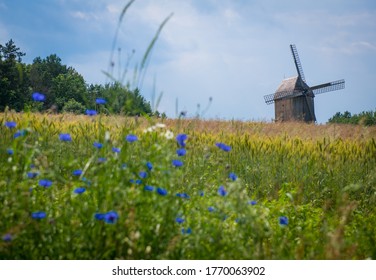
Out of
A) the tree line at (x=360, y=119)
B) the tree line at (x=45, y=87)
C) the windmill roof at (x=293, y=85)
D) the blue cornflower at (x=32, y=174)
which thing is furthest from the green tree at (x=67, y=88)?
the blue cornflower at (x=32, y=174)

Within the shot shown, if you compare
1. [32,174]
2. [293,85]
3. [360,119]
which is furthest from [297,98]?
[32,174]

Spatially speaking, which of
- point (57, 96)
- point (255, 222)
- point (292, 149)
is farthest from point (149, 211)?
point (57, 96)

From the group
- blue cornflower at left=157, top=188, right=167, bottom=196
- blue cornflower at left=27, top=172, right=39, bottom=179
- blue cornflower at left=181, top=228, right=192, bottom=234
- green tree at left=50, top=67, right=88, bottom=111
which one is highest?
green tree at left=50, top=67, right=88, bottom=111

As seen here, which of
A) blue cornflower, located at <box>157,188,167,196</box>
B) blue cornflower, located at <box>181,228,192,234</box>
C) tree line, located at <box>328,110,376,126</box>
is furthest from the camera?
tree line, located at <box>328,110,376,126</box>

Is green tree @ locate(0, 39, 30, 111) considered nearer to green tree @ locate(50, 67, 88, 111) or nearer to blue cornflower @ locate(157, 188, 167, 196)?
green tree @ locate(50, 67, 88, 111)

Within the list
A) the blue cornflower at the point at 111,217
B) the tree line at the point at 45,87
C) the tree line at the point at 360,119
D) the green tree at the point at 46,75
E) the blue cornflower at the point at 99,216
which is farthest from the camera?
the green tree at the point at 46,75

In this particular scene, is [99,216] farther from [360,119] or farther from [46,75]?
[46,75]

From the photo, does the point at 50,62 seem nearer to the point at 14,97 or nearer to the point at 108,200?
the point at 14,97

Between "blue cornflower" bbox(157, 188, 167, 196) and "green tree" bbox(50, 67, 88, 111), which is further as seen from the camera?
"green tree" bbox(50, 67, 88, 111)

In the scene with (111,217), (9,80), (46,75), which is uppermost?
(46,75)

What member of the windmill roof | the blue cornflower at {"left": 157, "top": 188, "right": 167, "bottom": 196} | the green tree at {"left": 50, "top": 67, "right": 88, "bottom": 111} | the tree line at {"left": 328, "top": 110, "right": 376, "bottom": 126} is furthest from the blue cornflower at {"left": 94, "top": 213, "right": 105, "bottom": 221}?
the green tree at {"left": 50, "top": 67, "right": 88, "bottom": 111}

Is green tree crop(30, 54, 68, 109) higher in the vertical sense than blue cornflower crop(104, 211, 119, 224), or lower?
higher

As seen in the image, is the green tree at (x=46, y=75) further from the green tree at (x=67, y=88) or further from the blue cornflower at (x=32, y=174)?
the blue cornflower at (x=32, y=174)
